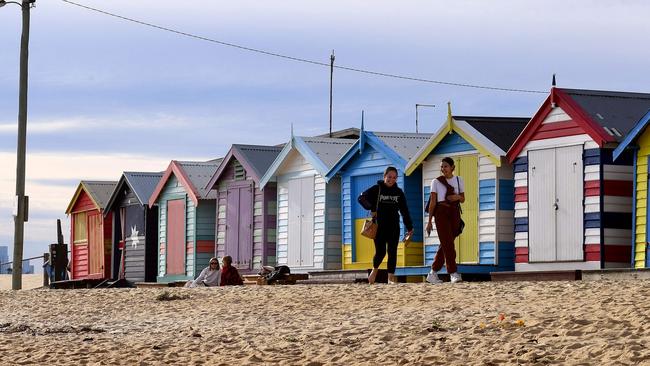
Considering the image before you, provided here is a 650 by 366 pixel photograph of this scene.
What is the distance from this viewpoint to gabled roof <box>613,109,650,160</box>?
20547mm

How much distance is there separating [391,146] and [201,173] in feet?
29.7

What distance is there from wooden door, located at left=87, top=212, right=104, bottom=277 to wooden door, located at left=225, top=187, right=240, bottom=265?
794 centimetres

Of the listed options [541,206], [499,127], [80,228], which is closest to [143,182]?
[80,228]

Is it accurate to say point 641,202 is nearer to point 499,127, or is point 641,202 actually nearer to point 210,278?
point 499,127

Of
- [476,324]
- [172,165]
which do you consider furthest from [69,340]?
[172,165]

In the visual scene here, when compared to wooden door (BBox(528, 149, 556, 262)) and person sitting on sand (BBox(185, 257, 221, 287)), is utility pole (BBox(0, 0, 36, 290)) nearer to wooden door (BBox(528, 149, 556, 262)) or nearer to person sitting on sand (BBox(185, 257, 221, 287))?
person sitting on sand (BBox(185, 257, 221, 287))

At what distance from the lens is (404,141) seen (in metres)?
27.0

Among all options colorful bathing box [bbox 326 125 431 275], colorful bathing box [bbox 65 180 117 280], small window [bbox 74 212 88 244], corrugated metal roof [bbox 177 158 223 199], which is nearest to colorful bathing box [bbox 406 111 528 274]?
colorful bathing box [bbox 326 125 431 275]

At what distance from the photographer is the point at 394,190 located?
18.4 meters

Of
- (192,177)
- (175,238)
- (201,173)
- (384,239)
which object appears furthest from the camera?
(175,238)

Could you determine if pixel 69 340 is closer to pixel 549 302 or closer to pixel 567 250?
pixel 549 302

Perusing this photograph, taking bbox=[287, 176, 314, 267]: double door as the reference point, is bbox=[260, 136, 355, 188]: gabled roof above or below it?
above

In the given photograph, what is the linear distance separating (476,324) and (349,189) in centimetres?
1610

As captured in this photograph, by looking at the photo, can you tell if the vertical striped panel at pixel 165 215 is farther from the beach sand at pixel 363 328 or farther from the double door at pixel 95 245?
the beach sand at pixel 363 328
